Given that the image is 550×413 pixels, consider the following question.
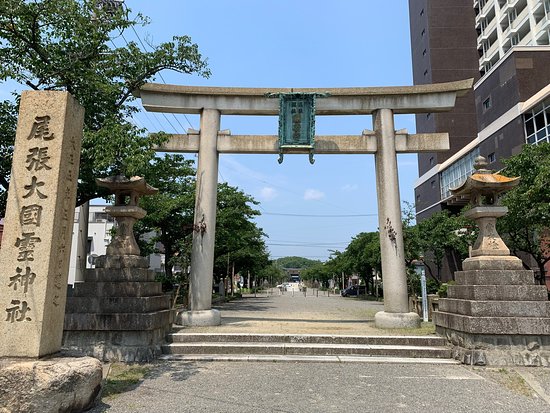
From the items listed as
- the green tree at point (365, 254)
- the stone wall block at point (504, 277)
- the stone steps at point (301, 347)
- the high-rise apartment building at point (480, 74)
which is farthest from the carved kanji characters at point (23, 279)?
the high-rise apartment building at point (480, 74)

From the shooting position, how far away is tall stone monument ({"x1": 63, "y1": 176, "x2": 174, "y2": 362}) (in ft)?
26.2

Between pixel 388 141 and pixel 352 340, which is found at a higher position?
→ pixel 388 141

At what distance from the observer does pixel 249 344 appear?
29.4 feet

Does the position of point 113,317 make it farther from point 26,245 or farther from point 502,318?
point 502,318

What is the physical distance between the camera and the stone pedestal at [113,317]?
7957 mm

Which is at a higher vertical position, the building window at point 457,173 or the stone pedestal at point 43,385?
the building window at point 457,173

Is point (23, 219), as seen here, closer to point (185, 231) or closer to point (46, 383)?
point (46, 383)

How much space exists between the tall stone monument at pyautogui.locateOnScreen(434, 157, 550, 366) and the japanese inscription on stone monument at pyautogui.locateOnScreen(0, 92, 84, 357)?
7.63m

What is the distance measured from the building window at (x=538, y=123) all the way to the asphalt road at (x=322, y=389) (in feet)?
74.5

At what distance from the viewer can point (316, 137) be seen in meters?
12.1

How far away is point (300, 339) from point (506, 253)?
5.05m

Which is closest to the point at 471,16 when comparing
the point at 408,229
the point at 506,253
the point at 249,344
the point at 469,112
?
the point at 469,112

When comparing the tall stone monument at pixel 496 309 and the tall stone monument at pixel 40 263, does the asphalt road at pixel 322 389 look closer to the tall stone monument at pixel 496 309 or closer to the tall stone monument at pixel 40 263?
the tall stone monument at pixel 496 309

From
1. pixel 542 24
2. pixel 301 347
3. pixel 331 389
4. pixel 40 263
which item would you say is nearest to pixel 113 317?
pixel 40 263
